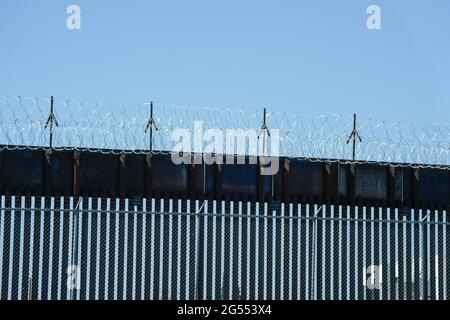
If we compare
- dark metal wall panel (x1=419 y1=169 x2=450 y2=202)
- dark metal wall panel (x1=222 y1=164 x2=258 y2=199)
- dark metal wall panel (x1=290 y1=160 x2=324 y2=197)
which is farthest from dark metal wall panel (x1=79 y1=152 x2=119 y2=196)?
dark metal wall panel (x1=419 y1=169 x2=450 y2=202)

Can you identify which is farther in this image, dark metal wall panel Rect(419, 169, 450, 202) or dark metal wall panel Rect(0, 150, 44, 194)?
dark metal wall panel Rect(419, 169, 450, 202)

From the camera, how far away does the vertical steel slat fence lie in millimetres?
25828

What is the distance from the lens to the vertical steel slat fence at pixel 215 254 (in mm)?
25828

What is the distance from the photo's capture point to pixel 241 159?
1125 inches

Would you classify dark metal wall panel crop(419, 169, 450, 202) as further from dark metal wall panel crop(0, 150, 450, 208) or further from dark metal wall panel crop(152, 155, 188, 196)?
dark metal wall panel crop(152, 155, 188, 196)

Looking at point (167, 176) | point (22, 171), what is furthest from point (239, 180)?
point (22, 171)

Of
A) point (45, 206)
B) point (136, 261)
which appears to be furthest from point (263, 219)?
point (45, 206)

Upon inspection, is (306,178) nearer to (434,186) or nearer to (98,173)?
(434,186)

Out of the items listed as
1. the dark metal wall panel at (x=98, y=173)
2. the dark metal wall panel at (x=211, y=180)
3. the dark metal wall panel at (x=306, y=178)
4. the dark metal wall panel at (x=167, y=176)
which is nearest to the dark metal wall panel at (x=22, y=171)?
the dark metal wall panel at (x=211, y=180)

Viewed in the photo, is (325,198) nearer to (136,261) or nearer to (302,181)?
(302,181)

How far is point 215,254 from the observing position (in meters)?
26.8

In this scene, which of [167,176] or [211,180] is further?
[211,180]

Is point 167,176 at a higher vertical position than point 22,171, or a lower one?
lower
